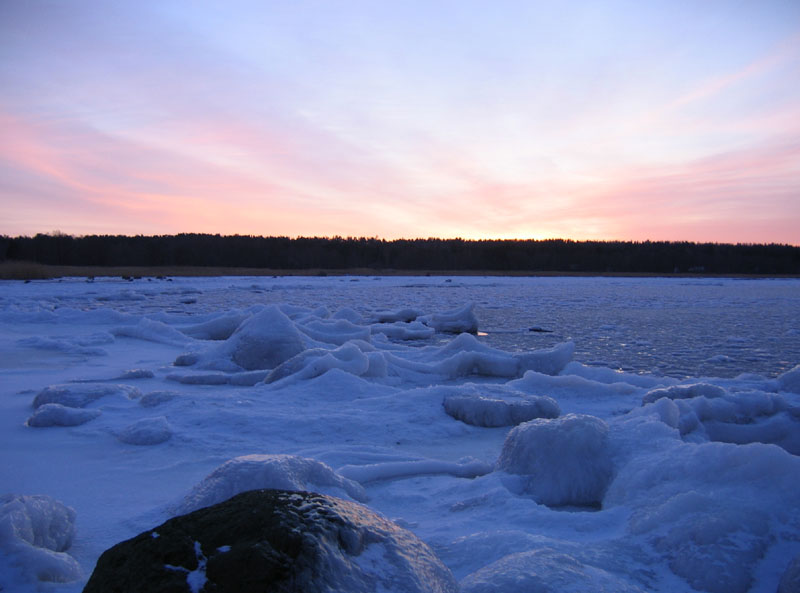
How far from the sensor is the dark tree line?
58.8 metres

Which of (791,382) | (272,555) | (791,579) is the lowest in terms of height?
(791,579)

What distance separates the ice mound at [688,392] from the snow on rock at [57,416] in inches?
158

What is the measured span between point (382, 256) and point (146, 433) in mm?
66066

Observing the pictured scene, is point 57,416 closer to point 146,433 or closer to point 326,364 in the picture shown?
point 146,433

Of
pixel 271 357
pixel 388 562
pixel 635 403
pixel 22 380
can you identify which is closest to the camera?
pixel 388 562

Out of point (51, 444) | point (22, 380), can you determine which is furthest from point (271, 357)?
point (51, 444)

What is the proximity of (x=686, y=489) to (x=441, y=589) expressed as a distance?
1.31 meters

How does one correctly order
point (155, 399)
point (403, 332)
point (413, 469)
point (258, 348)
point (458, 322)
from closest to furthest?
1. point (413, 469)
2. point (155, 399)
3. point (258, 348)
4. point (403, 332)
5. point (458, 322)

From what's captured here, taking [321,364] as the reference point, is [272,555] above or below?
above

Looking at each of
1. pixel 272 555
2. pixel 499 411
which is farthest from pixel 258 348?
pixel 272 555

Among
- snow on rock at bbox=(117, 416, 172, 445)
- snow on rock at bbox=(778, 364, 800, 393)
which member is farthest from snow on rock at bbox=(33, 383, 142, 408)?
snow on rock at bbox=(778, 364, 800, 393)

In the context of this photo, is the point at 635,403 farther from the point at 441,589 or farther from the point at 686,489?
the point at 441,589

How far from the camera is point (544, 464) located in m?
2.75

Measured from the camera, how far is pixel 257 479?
7.20 ft
